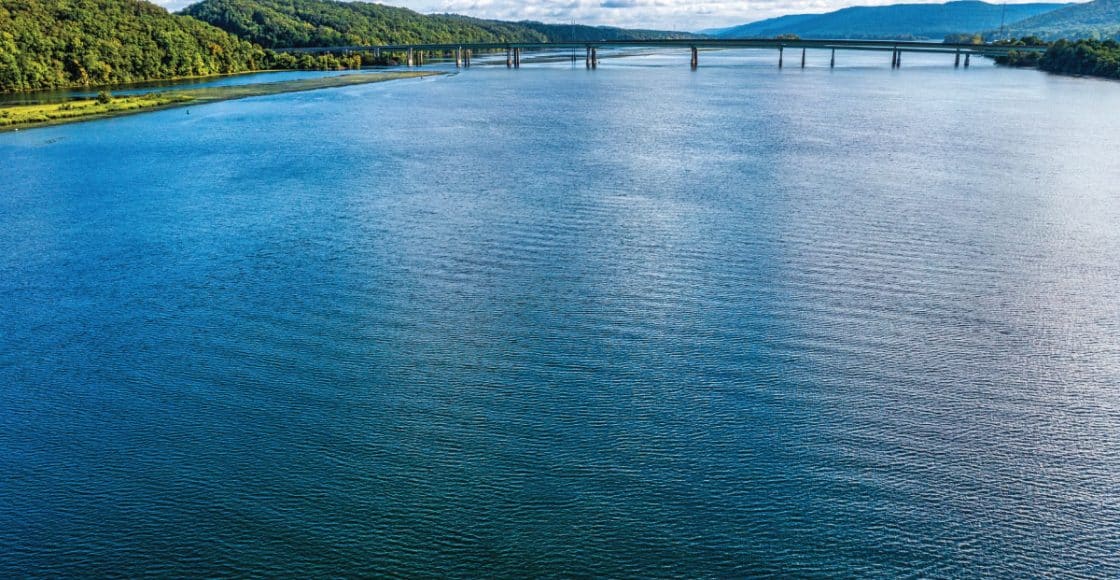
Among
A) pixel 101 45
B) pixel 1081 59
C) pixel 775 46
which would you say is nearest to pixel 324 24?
pixel 101 45

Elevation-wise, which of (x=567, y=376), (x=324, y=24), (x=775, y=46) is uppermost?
(x=324, y=24)

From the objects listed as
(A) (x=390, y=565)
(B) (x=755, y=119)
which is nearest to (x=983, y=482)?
(A) (x=390, y=565)

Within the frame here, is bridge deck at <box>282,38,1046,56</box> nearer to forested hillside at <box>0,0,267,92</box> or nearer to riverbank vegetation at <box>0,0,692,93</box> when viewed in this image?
riverbank vegetation at <box>0,0,692,93</box>

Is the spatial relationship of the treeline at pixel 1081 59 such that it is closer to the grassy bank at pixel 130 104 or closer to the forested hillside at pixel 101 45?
the grassy bank at pixel 130 104

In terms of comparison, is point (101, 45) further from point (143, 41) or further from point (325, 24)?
point (325, 24)

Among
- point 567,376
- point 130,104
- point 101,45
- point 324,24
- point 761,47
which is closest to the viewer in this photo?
point 567,376

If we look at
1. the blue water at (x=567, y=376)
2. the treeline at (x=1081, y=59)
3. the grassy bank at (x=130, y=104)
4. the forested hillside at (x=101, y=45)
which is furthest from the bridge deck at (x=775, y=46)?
the blue water at (x=567, y=376)
